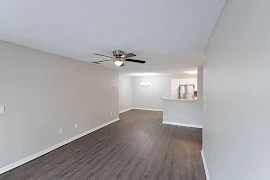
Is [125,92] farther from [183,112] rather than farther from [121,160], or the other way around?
[121,160]

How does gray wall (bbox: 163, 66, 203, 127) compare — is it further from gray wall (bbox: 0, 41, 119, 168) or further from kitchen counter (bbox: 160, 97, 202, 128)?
gray wall (bbox: 0, 41, 119, 168)

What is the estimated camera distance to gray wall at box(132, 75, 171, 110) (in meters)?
8.70

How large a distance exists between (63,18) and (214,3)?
169cm

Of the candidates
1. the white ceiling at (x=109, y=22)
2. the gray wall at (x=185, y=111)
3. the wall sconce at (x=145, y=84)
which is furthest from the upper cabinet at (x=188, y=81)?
the white ceiling at (x=109, y=22)

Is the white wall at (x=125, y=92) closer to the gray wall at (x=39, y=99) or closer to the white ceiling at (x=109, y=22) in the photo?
the gray wall at (x=39, y=99)

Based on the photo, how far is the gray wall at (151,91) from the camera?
8.70m

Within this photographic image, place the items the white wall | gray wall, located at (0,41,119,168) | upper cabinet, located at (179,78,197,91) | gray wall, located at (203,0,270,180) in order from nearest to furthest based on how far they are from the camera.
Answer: gray wall, located at (203,0,270,180)
gray wall, located at (0,41,119,168)
upper cabinet, located at (179,78,197,91)
the white wall

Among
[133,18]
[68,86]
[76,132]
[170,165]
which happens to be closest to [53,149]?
[76,132]

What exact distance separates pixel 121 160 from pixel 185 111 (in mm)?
3595

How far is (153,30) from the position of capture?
6.47ft

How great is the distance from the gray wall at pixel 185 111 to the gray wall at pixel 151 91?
2815 mm

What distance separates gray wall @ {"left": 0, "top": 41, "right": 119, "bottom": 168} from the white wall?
3440mm

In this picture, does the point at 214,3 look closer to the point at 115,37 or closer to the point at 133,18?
the point at 133,18

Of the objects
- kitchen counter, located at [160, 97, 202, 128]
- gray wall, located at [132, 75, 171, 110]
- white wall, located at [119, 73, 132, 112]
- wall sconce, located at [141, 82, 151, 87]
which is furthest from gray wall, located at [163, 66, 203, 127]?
wall sconce, located at [141, 82, 151, 87]
